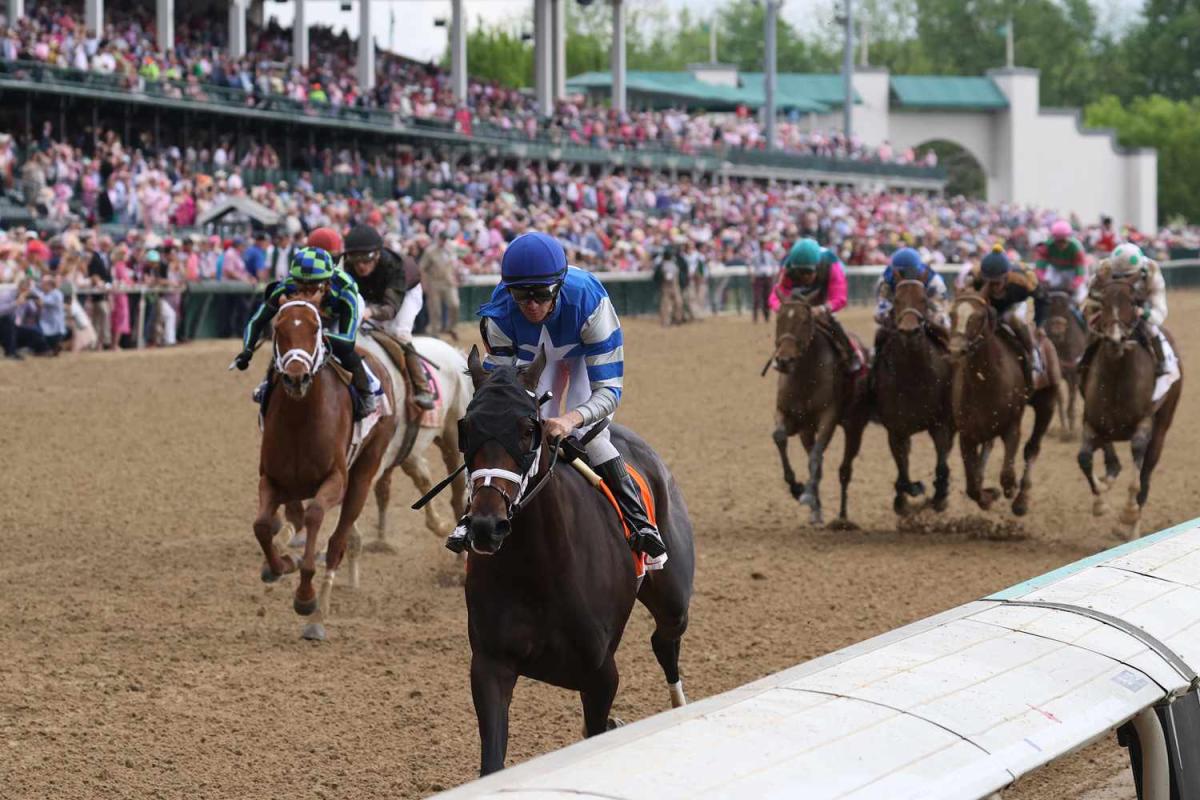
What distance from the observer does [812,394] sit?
37.0 feet

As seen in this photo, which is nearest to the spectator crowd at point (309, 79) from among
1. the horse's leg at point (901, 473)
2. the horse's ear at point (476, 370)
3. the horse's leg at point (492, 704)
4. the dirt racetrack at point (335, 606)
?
the dirt racetrack at point (335, 606)

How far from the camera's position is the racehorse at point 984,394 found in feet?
35.8

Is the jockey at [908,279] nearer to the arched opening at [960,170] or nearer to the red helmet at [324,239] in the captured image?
the red helmet at [324,239]

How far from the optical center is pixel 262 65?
1259 inches

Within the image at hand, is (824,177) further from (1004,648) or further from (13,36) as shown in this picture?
(1004,648)

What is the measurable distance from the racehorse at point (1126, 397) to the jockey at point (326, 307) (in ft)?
15.7

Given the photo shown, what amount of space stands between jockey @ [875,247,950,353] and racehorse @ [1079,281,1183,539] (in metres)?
1.07

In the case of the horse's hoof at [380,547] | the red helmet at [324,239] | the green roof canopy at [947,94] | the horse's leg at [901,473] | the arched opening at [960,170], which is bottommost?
the horse's hoof at [380,547]

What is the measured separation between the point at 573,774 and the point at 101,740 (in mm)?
3444

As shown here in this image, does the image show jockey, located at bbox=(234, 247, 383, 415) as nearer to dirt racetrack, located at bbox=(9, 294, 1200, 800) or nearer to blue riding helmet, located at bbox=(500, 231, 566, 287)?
dirt racetrack, located at bbox=(9, 294, 1200, 800)

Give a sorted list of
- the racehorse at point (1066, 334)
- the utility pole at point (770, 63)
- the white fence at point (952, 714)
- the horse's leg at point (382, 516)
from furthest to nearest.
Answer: the utility pole at point (770, 63) → the racehorse at point (1066, 334) → the horse's leg at point (382, 516) → the white fence at point (952, 714)

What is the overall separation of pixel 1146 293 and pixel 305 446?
5.61 meters

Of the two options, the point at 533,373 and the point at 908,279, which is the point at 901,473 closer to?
the point at 908,279

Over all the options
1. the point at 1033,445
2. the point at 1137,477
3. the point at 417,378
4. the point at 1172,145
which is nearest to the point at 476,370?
the point at 417,378
